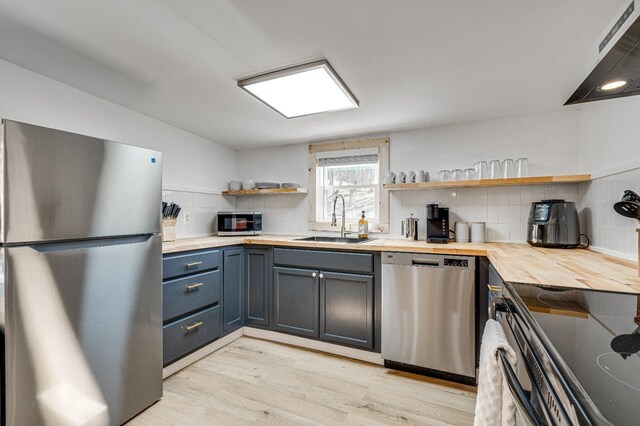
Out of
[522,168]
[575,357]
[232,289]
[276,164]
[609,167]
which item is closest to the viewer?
[575,357]

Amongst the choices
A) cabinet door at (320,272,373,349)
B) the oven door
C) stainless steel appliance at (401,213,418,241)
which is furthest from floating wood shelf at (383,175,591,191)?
the oven door

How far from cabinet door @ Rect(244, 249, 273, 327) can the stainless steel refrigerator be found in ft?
3.41

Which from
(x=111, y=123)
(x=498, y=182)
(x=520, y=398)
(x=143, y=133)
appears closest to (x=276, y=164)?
(x=143, y=133)

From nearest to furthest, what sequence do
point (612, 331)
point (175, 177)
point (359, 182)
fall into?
point (612, 331) → point (175, 177) → point (359, 182)

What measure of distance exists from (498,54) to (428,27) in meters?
0.52

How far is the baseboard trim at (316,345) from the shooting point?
2.37 m

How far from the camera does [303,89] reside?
6.20 feet

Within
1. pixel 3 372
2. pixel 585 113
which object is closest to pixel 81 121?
pixel 3 372

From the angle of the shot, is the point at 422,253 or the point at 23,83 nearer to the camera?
the point at 23,83

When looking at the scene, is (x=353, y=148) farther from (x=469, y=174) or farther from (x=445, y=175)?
(x=469, y=174)

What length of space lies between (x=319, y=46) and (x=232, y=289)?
84.4 inches

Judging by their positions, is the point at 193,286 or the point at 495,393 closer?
the point at 495,393

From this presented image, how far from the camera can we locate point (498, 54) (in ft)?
5.17

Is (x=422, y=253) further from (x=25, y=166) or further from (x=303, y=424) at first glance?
(x=25, y=166)
